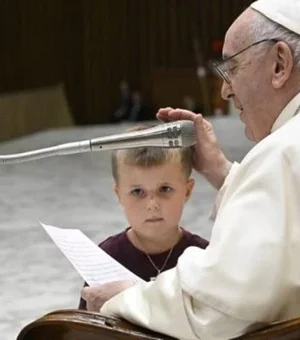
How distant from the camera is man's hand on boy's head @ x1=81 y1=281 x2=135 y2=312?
5.78 ft

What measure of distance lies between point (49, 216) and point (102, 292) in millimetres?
2864

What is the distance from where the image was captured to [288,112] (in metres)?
1.61

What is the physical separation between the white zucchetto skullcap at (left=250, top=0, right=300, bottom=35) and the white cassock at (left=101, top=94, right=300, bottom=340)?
19 centimetres

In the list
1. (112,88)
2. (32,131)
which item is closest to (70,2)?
(112,88)

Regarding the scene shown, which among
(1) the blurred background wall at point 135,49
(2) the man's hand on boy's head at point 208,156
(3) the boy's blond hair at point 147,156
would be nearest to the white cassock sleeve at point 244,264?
(3) the boy's blond hair at point 147,156

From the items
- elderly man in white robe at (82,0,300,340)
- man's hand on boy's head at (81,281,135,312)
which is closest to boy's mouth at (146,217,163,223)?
man's hand on boy's head at (81,281,135,312)

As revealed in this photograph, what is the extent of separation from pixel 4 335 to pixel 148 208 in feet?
2.99

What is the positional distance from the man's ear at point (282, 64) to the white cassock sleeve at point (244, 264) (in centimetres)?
19

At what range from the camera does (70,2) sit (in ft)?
31.9

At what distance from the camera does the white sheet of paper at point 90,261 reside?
6.46ft

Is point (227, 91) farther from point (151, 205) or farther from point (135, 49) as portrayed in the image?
point (135, 49)

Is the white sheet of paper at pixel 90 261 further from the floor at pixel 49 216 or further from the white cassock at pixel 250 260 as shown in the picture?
Result: the floor at pixel 49 216

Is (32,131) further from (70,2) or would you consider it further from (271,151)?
(271,151)

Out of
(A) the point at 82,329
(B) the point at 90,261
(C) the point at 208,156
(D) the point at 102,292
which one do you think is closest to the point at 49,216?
(C) the point at 208,156
